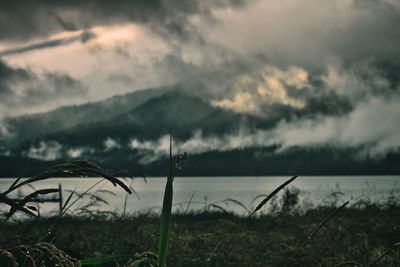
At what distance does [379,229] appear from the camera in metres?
9.69

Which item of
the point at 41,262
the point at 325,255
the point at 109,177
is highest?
the point at 109,177

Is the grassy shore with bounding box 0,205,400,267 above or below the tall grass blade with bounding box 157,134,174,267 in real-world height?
below

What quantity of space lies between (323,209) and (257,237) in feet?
22.3

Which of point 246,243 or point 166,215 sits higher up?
point 166,215

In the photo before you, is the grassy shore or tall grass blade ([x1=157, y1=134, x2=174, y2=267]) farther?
the grassy shore

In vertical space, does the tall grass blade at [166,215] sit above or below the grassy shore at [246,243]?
above

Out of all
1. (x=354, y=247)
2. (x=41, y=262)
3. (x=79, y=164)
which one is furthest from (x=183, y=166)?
(x=354, y=247)

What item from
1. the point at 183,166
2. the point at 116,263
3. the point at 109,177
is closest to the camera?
the point at 109,177

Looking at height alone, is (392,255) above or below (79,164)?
below

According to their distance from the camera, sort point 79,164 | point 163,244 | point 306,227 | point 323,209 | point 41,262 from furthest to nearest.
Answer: point 323,209 < point 306,227 < point 41,262 < point 163,244 < point 79,164

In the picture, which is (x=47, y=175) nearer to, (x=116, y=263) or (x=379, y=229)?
(x=116, y=263)

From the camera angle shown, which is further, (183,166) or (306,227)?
(306,227)

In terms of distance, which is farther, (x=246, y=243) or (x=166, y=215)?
(x=246, y=243)

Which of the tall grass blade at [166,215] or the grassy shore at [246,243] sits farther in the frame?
the grassy shore at [246,243]
